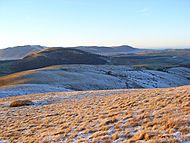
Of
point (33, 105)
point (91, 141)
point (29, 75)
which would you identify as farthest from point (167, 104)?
point (29, 75)

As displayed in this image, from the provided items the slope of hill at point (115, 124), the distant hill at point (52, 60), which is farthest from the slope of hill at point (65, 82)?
the distant hill at point (52, 60)

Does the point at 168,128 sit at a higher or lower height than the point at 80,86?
higher

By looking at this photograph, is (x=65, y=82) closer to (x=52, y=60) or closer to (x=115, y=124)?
(x=115, y=124)

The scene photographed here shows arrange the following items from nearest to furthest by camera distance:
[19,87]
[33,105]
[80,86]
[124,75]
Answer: [33,105], [19,87], [80,86], [124,75]

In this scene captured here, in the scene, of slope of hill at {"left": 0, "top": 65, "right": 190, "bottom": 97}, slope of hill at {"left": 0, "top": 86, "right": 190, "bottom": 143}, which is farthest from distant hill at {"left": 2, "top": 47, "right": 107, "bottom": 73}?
slope of hill at {"left": 0, "top": 86, "right": 190, "bottom": 143}

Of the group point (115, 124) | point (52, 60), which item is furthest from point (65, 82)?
point (52, 60)

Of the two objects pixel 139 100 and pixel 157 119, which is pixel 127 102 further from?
pixel 157 119

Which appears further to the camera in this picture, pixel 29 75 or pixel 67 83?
pixel 29 75

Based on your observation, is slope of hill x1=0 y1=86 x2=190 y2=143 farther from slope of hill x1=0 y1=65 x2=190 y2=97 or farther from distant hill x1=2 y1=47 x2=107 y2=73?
distant hill x1=2 y1=47 x2=107 y2=73

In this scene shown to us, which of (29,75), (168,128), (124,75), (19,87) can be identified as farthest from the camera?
(124,75)

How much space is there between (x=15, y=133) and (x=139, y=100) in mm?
7794

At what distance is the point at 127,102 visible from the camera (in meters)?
17.5

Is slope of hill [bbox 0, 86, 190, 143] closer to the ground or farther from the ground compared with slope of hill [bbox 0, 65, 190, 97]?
farther from the ground

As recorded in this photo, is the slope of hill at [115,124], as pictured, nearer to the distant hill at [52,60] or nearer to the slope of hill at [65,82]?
the slope of hill at [65,82]
